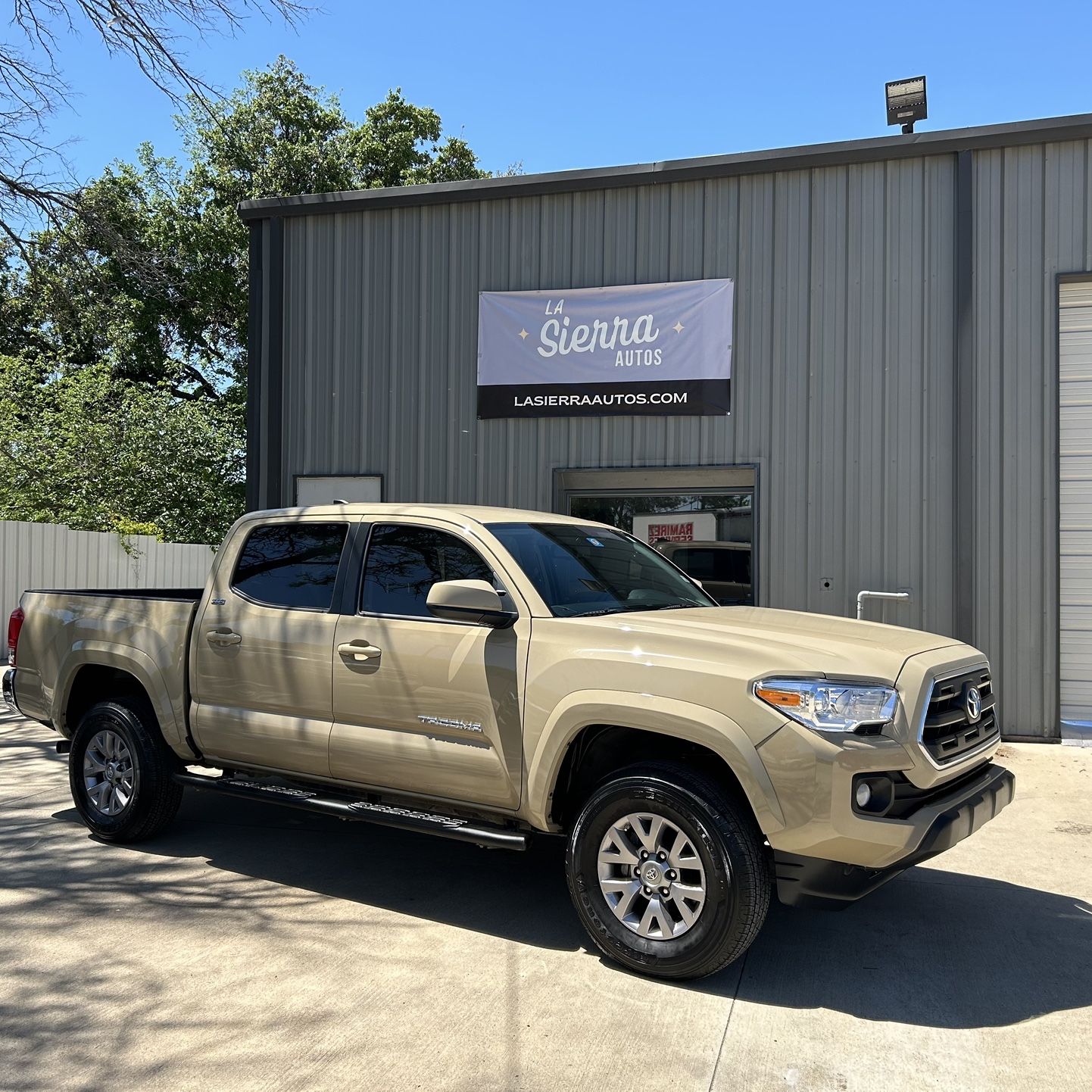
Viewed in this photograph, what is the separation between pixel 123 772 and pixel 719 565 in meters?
6.38

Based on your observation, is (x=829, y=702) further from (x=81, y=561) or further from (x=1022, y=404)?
(x=81, y=561)

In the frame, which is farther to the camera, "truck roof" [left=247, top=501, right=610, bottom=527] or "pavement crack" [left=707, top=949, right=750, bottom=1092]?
"truck roof" [left=247, top=501, right=610, bottom=527]

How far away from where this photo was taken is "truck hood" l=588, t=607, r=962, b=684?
13.3 feet

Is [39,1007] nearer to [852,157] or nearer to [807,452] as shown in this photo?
[807,452]

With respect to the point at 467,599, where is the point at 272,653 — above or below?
below

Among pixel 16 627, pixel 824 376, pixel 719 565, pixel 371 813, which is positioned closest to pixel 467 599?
pixel 371 813

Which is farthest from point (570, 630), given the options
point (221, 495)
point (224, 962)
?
point (221, 495)

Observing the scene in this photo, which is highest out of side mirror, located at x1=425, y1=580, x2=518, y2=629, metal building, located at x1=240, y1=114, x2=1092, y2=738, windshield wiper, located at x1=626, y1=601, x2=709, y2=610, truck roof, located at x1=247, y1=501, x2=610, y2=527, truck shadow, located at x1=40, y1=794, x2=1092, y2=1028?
metal building, located at x1=240, y1=114, x2=1092, y2=738

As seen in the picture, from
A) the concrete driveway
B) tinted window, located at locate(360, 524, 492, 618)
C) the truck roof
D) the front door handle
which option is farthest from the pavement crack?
the truck roof

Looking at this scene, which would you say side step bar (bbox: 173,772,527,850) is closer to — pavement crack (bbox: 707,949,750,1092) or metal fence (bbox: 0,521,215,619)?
pavement crack (bbox: 707,949,750,1092)

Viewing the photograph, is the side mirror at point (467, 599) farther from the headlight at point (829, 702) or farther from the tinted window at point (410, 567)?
the headlight at point (829, 702)

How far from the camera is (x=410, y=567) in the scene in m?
5.22

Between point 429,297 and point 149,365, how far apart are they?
19.2 meters

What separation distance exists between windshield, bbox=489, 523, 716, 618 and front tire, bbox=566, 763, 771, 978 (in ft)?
3.03
